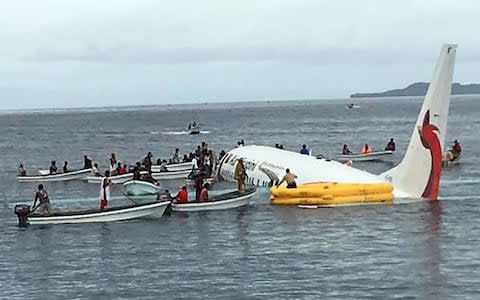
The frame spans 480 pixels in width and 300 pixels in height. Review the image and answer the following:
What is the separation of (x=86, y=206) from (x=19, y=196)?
399 inches

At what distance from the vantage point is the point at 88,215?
39.3m

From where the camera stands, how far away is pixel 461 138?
114 metres

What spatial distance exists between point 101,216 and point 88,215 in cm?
58

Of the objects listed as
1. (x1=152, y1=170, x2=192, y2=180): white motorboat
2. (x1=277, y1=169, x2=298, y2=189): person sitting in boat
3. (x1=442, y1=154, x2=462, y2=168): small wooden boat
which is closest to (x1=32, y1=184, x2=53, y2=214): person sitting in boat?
(x1=277, y1=169, x2=298, y2=189): person sitting in boat

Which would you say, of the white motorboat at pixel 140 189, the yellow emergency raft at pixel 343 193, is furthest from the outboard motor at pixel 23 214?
A: the yellow emergency raft at pixel 343 193

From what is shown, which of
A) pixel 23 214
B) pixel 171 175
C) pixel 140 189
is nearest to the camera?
pixel 23 214

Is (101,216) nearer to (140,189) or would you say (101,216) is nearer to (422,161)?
(140,189)

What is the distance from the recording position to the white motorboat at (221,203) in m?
42.1

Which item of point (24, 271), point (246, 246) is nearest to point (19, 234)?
point (24, 271)

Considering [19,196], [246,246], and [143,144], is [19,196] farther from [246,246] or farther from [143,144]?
[143,144]

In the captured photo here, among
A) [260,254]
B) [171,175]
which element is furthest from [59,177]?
[260,254]

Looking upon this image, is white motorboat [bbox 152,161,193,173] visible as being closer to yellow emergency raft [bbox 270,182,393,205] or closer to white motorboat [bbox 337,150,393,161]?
white motorboat [bbox 337,150,393,161]

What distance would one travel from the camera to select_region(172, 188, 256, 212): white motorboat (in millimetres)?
42094

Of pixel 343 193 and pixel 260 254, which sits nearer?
pixel 260 254
